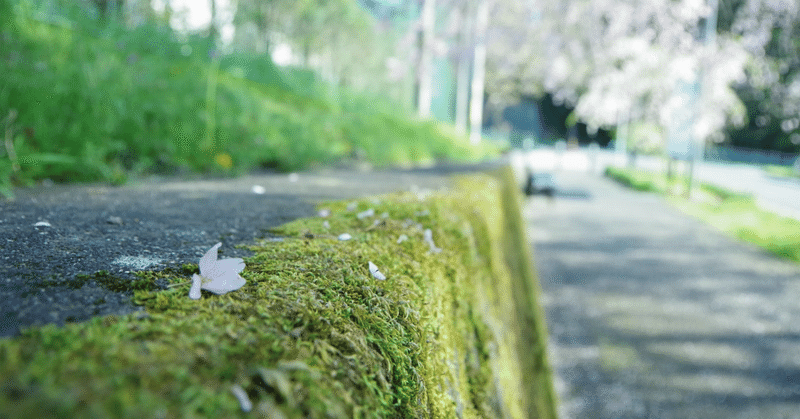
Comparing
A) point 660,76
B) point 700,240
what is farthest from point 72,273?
point 660,76

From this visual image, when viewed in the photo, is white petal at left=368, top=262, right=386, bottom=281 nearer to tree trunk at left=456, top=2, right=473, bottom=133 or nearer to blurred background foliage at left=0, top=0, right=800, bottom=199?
blurred background foliage at left=0, top=0, right=800, bottom=199

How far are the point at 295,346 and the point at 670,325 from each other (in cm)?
838

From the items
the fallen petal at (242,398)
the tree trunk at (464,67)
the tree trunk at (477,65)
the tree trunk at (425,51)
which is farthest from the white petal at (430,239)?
the tree trunk at (464,67)

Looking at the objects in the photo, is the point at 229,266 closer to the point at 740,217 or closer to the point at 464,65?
the point at 740,217

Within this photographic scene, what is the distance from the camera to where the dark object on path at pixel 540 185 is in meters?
16.3

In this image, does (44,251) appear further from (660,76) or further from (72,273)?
(660,76)

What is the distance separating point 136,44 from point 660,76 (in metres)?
21.0

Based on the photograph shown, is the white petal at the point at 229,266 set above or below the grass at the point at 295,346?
above

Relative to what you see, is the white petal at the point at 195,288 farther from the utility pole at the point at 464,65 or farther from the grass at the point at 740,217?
the utility pole at the point at 464,65

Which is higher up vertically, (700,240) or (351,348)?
(351,348)

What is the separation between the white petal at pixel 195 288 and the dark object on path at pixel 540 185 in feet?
53.0

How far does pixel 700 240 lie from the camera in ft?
39.2

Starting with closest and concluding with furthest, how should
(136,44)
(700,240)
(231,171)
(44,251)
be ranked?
(44,251)
(231,171)
(136,44)
(700,240)

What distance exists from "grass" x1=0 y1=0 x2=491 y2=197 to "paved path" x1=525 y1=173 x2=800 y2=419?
410 cm
